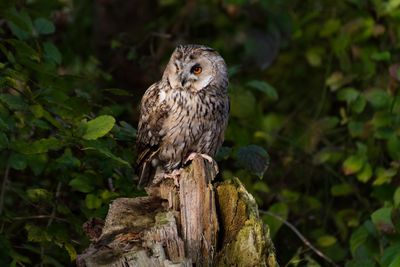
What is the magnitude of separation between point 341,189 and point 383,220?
1.28 m

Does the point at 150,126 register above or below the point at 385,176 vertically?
above

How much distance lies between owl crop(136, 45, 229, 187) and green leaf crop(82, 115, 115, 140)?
2.54ft

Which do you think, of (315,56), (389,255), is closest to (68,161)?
(389,255)

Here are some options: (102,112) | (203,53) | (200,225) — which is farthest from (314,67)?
(200,225)

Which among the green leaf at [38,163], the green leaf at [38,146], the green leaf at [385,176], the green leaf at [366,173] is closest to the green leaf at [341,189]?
the green leaf at [366,173]

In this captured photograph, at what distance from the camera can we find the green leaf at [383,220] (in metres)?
4.32

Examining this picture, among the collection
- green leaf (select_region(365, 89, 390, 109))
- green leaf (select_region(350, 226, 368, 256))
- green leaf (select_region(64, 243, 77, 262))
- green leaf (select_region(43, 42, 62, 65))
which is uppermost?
green leaf (select_region(43, 42, 62, 65))

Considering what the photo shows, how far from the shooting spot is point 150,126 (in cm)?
425

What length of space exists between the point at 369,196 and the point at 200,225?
9.86 feet

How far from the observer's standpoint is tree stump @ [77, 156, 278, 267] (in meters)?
2.96

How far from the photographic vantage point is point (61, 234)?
3875 mm

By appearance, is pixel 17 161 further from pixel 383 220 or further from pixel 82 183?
pixel 383 220

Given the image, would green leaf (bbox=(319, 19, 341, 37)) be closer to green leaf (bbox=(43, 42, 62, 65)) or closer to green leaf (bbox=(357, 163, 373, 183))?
green leaf (bbox=(357, 163, 373, 183))

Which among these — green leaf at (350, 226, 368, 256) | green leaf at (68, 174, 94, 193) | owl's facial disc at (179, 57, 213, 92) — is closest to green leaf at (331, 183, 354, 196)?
green leaf at (350, 226, 368, 256)
